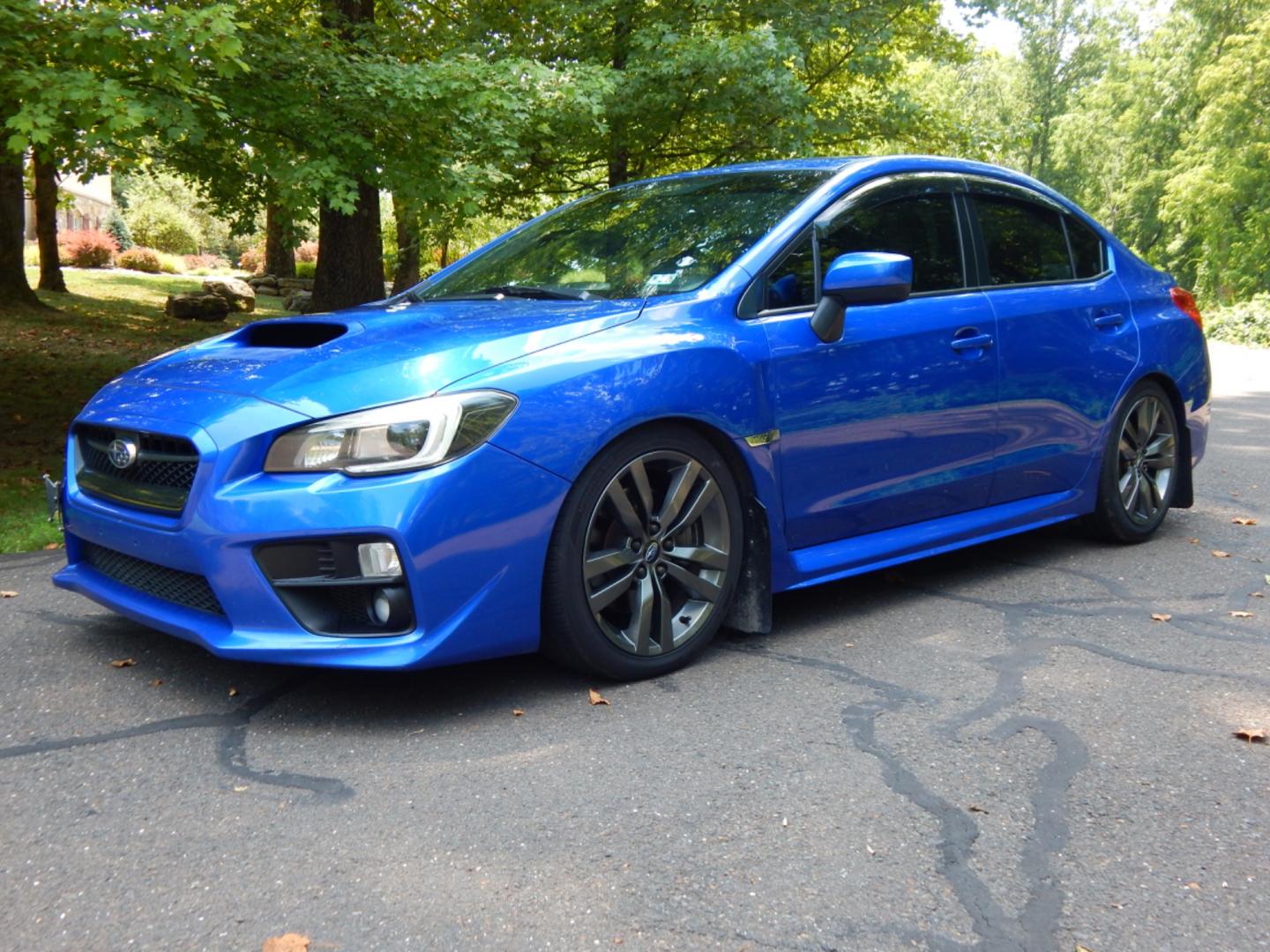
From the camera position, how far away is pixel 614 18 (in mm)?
12055

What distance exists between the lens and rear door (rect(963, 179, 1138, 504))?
16.7 ft

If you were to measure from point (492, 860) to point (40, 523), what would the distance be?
454cm

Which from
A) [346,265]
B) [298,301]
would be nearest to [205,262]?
[298,301]

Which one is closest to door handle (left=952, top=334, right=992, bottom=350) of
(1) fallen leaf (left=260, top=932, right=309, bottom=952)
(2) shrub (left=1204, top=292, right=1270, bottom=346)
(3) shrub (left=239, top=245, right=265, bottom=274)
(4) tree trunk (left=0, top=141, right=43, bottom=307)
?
(1) fallen leaf (left=260, top=932, right=309, bottom=952)

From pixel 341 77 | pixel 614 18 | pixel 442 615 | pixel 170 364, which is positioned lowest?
pixel 442 615

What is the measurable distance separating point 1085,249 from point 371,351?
349 cm

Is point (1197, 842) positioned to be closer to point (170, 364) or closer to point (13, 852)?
point (13, 852)

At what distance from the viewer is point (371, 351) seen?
3.75 meters

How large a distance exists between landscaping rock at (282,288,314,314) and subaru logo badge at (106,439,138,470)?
17.9m

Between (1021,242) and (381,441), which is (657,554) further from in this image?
(1021,242)

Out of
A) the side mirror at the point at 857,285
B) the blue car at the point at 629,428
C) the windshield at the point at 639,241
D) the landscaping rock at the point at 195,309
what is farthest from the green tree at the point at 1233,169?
the side mirror at the point at 857,285

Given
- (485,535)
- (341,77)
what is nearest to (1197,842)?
(485,535)

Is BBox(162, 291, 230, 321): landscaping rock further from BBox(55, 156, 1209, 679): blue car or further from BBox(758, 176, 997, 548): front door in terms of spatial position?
BBox(758, 176, 997, 548): front door

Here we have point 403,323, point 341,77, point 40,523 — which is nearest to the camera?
point 403,323
